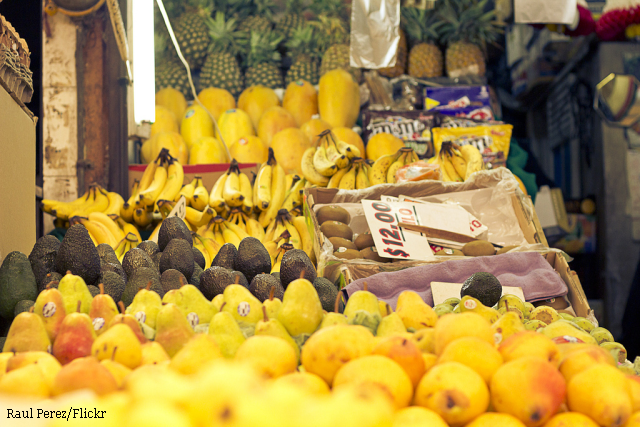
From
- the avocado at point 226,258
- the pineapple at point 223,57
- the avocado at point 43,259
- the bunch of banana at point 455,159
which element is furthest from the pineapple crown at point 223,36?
the avocado at point 43,259

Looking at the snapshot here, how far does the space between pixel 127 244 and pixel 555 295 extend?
6.11 feet

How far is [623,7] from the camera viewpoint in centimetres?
407

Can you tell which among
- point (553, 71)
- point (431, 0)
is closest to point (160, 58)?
point (431, 0)

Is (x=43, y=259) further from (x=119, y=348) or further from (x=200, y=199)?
(x=200, y=199)

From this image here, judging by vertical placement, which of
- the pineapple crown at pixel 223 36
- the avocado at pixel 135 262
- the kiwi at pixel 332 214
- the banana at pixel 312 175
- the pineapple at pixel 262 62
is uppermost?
the pineapple crown at pixel 223 36

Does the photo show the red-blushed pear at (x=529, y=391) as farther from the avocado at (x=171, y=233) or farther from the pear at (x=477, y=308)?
the avocado at (x=171, y=233)

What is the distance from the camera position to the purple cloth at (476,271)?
6.44ft

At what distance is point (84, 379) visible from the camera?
74cm

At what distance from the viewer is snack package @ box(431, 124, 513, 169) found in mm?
3674

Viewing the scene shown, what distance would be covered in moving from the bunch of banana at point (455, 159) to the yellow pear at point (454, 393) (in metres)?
2.52

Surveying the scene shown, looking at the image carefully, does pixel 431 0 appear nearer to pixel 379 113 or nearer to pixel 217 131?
pixel 379 113

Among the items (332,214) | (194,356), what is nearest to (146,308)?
(194,356)

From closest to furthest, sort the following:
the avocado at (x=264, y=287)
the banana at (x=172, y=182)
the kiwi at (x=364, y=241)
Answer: the avocado at (x=264, y=287), the kiwi at (x=364, y=241), the banana at (x=172, y=182)

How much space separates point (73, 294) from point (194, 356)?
609 mm
